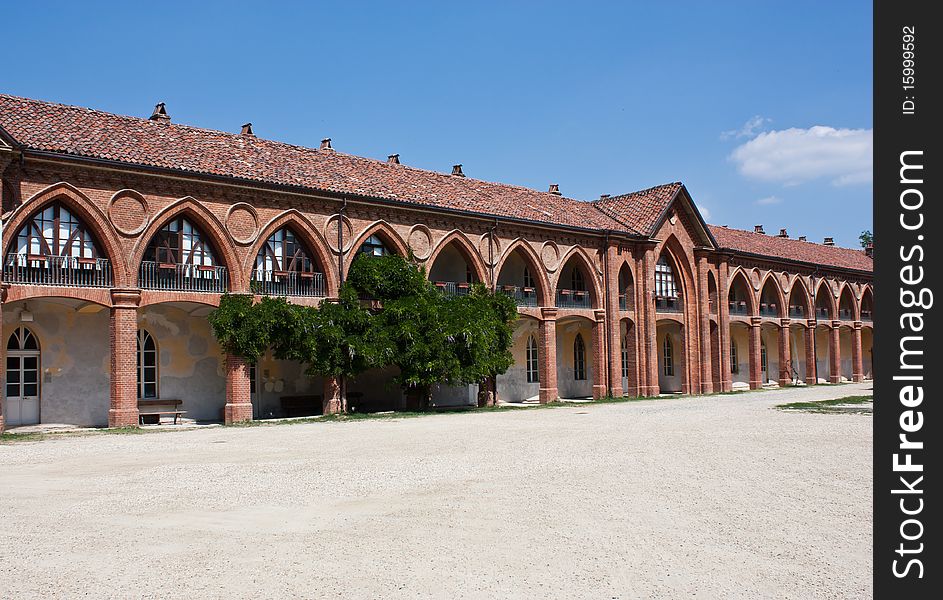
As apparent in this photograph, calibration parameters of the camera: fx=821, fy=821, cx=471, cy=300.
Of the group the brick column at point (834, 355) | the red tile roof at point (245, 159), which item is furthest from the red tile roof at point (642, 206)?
the brick column at point (834, 355)

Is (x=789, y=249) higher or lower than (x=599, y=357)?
higher

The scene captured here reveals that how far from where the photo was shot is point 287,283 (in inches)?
995

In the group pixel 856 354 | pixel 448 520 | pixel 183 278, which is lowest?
pixel 448 520

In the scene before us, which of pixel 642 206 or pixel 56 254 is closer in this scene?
pixel 56 254

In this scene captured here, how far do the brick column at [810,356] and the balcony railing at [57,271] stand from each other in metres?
39.0

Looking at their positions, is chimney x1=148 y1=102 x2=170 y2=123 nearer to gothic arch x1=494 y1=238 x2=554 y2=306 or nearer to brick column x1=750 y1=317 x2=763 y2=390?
gothic arch x1=494 y1=238 x2=554 y2=306

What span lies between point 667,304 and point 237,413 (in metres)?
22.0

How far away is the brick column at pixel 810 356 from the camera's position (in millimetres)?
47156

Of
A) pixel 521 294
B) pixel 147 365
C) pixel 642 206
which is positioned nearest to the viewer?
pixel 147 365

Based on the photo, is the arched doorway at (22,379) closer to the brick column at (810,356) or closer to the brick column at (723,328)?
the brick column at (723,328)

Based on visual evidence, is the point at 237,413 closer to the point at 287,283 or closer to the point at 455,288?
the point at 287,283

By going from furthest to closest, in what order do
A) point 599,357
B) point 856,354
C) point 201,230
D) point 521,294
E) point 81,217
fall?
point 856,354
point 599,357
point 521,294
point 201,230
point 81,217

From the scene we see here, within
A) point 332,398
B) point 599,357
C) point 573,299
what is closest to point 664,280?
point 599,357

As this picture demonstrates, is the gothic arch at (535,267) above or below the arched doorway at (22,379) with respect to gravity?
above
